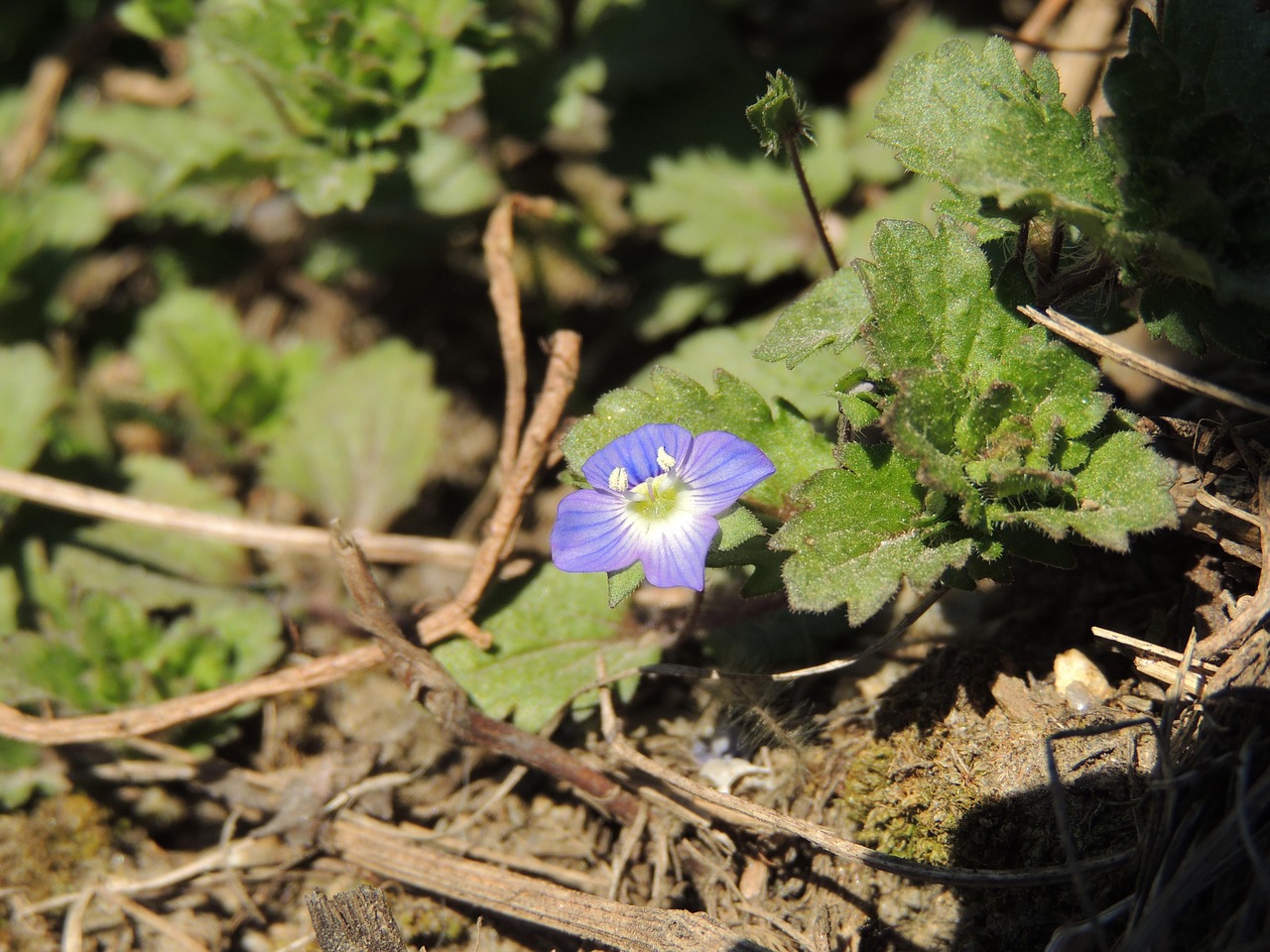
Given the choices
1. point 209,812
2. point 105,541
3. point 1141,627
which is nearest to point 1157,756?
point 1141,627

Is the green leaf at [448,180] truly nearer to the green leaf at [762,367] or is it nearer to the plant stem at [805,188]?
the green leaf at [762,367]

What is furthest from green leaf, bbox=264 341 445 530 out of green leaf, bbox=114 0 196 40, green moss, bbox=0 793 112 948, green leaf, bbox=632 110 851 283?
green leaf, bbox=114 0 196 40

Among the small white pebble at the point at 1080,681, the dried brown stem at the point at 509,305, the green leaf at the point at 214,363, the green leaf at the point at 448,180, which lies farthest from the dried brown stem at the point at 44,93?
the small white pebble at the point at 1080,681

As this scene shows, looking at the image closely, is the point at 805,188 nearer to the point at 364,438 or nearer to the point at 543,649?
the point at 543,649

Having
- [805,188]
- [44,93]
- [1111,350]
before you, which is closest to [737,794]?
[1111,350]

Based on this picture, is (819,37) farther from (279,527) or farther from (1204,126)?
(279,527)

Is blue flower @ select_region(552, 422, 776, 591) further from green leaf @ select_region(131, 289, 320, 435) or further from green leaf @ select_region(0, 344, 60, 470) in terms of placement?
green leaf @ select_region(0, 344, 60, 470)
